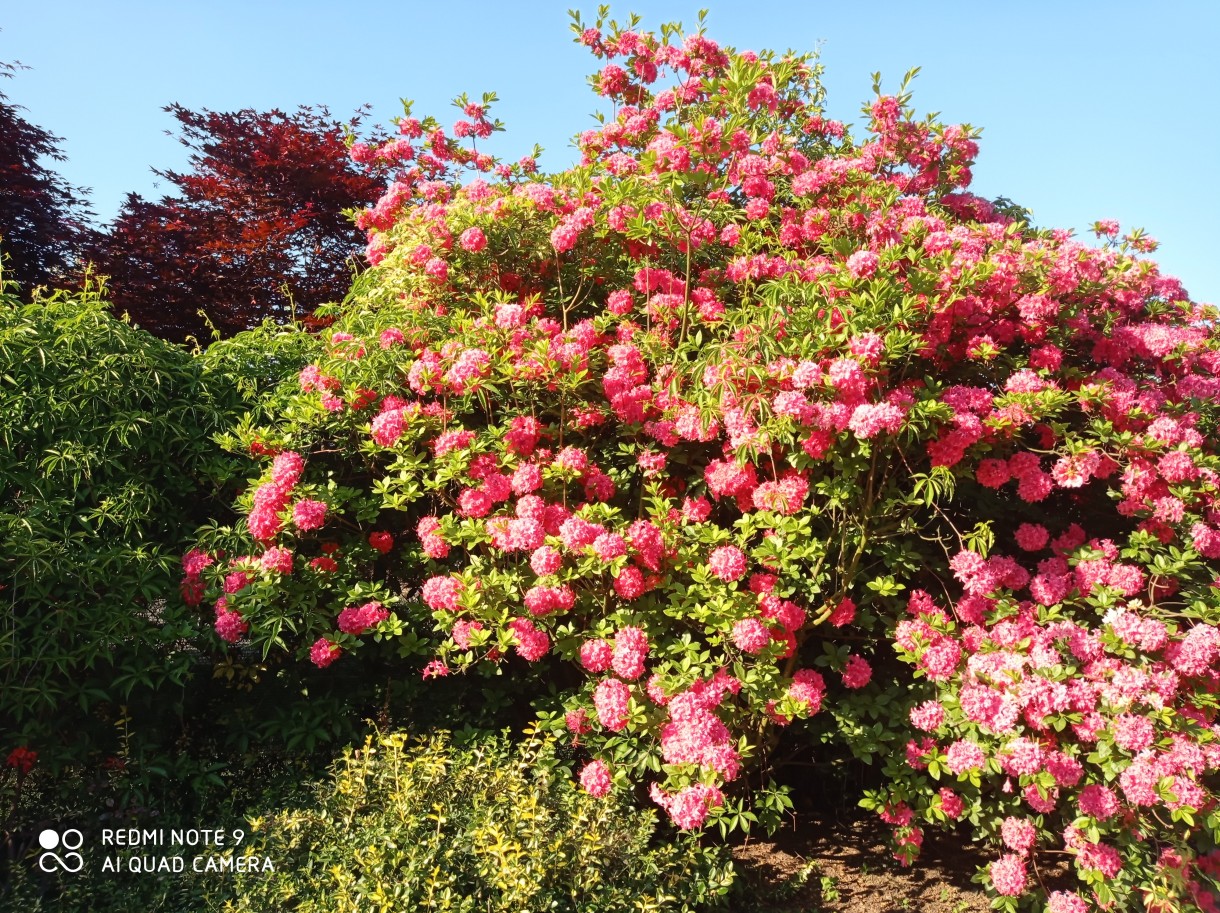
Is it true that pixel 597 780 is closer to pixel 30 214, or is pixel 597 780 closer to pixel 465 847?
pixel 465 847

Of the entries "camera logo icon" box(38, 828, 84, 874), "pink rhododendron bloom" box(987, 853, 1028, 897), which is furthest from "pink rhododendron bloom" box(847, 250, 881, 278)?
"camera logo icon" box(38, 828, 84, 874)

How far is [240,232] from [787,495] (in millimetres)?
8166

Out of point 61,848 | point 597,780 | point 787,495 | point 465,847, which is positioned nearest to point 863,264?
point 787,495

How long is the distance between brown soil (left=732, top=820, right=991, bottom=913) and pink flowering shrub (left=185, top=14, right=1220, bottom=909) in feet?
0.90

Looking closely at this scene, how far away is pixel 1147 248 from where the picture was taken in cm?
414

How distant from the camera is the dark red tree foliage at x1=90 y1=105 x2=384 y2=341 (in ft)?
29.0

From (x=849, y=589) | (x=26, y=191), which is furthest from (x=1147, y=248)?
(x=26, y=191)

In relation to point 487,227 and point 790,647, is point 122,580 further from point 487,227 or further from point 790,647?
point 790,647

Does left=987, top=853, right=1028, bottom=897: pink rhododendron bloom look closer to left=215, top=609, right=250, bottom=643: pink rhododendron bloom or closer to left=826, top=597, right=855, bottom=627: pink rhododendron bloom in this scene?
left=826, top=597, right=855, bottom=627: pink rhododendron bloom

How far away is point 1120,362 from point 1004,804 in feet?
6.91

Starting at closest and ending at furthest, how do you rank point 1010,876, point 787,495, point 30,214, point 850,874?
point 1010,876 < point 787,495 < point 850,874 < point 30,214

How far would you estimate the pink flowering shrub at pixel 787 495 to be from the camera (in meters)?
3.02

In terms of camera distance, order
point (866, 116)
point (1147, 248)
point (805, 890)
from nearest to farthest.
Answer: point (805, 890), point (1147, 248), point (866, 116)

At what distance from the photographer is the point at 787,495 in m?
3.21
